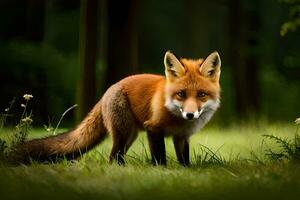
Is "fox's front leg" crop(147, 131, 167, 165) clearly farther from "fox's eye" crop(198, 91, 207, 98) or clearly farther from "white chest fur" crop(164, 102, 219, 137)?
"fox's eye" crop(198, 91, 207, 98)

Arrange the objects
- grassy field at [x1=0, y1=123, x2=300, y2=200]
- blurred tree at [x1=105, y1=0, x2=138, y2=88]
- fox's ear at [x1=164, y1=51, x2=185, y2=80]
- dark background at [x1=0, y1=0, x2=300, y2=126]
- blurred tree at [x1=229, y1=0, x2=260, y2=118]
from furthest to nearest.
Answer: blurred tree at [x1=229, y1=0, x2=260, y2=118]
blurred tree at [x1=105, y1=0, x2=138, y2=88]
dark background at [x1=0, y1=0, x2=300, y2=126]
fox's ear at [x1=164, y1=51, x2=185, y2=80]
grassy field at [x1=0, y1=123, x2=300, y2=200]

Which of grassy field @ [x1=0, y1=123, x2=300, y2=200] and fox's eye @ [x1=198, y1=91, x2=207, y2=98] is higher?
fox's eye @ [x1=198, y1=91, x2=207, y2=98]

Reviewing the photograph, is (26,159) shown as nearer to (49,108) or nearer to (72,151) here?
(72,151)

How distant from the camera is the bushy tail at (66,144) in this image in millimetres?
8469

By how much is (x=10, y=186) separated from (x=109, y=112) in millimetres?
2383

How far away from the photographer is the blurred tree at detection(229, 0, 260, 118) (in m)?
17.6

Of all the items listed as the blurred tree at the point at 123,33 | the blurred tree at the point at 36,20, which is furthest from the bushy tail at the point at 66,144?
the blurred tree at the point at 36,20


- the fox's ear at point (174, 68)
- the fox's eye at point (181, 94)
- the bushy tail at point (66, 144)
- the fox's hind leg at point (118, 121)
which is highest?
the fox's ear at point (174, 68)

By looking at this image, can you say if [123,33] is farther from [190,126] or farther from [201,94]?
[201,94]

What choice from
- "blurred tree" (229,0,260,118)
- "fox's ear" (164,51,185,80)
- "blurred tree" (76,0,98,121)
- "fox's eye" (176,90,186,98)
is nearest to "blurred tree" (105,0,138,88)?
"blurred tree" (76,0,98,121)

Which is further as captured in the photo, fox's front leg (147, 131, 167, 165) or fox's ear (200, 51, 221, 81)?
fox's front leg (147, 131, 167, 165)

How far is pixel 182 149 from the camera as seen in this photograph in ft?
27.9

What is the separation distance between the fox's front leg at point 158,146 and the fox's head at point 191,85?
385 mm

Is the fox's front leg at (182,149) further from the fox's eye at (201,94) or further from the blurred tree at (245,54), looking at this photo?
the blurred tree at (245,54)
